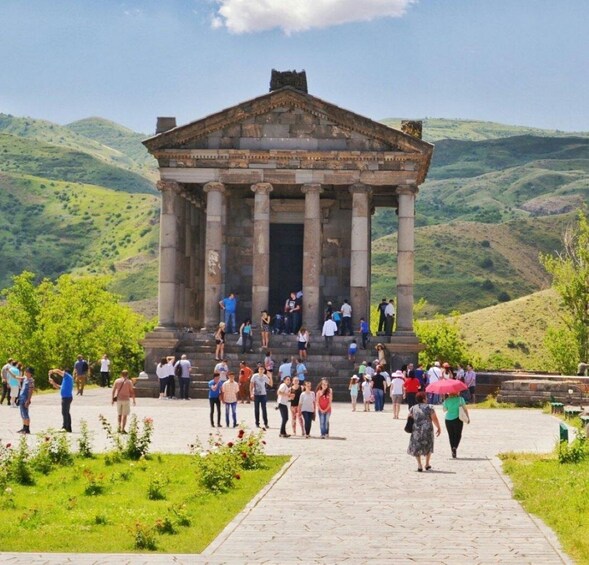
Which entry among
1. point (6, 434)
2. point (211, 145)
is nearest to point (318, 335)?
point (211, 145)

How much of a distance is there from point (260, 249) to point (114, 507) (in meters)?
30.6

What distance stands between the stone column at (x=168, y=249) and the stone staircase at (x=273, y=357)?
184cm

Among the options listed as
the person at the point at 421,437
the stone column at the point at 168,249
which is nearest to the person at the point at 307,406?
the person at the point at 421,437

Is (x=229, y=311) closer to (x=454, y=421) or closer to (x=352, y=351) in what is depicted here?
(x=352, y=351)

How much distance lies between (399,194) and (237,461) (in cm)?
2840

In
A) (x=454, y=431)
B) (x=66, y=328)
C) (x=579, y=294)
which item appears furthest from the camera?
(x=66, y=328)

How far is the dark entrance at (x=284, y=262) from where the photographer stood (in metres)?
53.9

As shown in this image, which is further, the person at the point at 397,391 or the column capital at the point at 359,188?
the column capital at the point at 359,188

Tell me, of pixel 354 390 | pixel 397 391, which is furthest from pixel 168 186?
pixel 397 391

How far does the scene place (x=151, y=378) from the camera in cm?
4591

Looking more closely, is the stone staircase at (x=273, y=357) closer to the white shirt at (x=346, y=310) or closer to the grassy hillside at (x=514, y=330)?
the white shirt at (x=346, y=310)

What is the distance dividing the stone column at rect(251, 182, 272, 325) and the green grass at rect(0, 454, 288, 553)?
2497cm

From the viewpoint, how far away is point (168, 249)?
49.3 meters

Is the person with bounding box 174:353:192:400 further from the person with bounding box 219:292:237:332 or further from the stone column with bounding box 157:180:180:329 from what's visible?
the stone column with bounding box 157:180:180:329
